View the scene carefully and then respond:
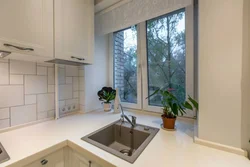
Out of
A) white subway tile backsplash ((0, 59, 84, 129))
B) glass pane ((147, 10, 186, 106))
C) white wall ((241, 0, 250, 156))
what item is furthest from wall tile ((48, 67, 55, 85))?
white wall ((241, 0, 250, 156))

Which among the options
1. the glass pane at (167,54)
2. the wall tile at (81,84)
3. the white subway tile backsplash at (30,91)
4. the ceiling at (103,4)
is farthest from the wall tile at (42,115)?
the ceiling at (103,4)

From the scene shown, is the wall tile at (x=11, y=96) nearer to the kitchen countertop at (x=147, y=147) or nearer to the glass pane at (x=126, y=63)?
the kitchen countertop at (x=147, y=147)

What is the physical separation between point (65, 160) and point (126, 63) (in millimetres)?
1237

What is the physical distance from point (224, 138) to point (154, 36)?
1160mm

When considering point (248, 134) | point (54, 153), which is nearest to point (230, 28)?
point (248, 134)

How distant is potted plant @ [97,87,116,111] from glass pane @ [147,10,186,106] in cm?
48

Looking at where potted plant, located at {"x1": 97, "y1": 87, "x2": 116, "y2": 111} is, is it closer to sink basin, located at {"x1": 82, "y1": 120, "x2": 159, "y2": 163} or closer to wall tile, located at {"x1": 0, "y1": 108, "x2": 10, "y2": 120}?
sink basin, located at {"x1": 82, "y1": 120, "x2": 159, "y2": 163}

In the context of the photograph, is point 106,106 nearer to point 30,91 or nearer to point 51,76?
point 51,76

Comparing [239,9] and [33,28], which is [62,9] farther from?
[239,9]

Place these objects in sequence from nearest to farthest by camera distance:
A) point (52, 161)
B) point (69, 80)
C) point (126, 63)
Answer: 1. point (52, 161)
2. point (69, 80)
3. point (126, 63)

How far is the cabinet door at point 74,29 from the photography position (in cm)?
105

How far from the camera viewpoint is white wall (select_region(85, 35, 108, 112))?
62.3 inches

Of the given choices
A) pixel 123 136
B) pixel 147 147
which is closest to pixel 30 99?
pixel 123 136

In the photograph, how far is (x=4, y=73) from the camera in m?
1.02
